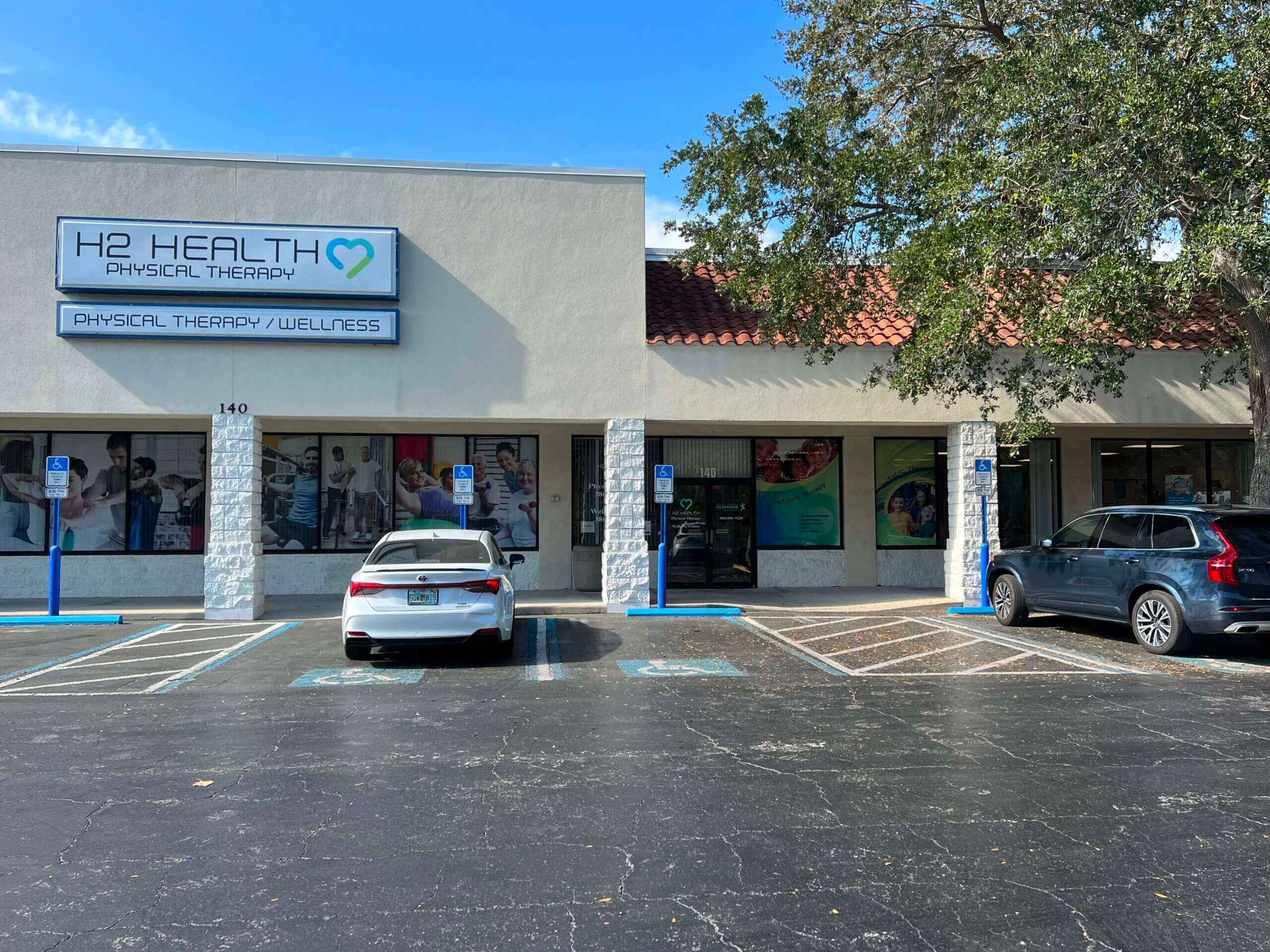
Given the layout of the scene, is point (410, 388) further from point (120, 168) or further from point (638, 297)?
point (120, 168)

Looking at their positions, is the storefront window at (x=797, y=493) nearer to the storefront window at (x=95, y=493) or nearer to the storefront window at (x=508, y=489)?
the storefront window at (x=508, y=489)

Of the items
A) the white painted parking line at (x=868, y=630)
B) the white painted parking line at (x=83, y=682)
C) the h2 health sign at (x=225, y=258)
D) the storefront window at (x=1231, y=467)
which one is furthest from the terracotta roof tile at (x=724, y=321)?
the white painted parking line at (x=83, y=682)

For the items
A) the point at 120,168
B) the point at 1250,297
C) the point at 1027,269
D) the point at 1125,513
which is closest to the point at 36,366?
the point at 120,168

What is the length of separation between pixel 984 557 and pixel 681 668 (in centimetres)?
747

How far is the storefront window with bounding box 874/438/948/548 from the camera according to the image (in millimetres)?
19078

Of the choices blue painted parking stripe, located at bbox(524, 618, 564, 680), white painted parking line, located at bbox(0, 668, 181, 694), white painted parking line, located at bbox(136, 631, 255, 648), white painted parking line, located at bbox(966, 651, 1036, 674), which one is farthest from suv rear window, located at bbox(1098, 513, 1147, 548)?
white painted parking line, located at bbox(136, 631, 255, 648)

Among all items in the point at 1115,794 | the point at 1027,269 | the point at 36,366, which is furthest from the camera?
the point at 36,366

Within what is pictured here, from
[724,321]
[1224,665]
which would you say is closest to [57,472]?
[724,321]

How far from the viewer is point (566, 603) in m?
15.9

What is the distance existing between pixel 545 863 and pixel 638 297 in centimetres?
1185

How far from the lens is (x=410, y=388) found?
15.0 meters

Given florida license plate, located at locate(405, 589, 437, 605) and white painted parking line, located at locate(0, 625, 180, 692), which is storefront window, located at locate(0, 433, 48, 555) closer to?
white painted parking line, located at locate(0, 625, 180, 692)

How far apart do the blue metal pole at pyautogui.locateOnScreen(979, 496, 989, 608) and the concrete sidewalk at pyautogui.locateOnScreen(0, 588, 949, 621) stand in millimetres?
828

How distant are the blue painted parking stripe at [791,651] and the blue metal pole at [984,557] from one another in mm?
4283
